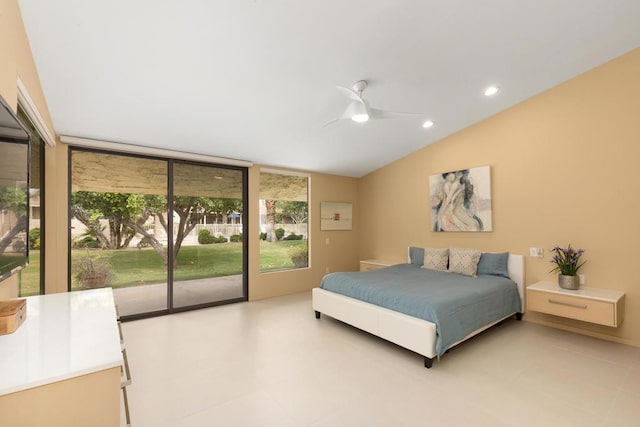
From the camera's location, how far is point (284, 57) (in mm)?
2551

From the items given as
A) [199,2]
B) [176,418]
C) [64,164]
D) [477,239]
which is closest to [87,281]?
[64,164]

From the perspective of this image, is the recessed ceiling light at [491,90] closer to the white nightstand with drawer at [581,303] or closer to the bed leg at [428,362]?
the white nightstand with drawer at [581,303]

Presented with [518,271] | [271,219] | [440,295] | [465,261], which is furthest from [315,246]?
[518,271]

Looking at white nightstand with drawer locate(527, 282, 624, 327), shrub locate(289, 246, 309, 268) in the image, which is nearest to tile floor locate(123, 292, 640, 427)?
white nightstand with drawer locate(527, 282, 624, 327)

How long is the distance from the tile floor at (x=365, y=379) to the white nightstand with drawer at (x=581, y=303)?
352 mm

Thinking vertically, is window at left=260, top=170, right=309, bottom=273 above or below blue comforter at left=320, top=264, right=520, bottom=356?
above

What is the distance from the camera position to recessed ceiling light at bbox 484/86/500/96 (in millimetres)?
3480

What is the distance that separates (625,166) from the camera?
125 inches

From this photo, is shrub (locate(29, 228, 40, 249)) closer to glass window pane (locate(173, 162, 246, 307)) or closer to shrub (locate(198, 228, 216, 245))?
glass window pane (locate(173, 162, 246, 307))

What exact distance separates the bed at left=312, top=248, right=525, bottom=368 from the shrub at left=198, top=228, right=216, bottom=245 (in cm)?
196

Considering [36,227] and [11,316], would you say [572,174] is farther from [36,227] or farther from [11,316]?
[36,227]

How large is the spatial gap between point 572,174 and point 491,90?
143 centimetres

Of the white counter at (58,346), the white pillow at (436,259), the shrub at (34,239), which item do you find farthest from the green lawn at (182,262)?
the white pillow at (436,259)

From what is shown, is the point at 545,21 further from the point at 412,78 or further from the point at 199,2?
the point at 199,2
